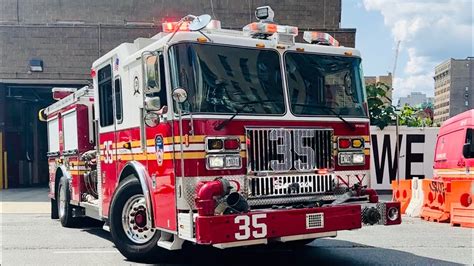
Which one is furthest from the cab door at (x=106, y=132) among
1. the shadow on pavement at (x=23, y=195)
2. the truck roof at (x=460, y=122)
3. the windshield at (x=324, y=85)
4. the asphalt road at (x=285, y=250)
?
the shadow on pavement at (x=23, y=195)

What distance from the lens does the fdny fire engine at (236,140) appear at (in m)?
5.61

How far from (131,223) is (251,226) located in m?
2.14

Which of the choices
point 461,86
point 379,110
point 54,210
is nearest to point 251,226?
point 54,210

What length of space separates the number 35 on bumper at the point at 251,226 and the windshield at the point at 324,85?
145cm

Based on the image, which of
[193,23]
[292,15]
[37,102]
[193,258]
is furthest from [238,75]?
[37,102]

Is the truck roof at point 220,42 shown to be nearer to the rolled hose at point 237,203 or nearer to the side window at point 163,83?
the side window at point 163,83

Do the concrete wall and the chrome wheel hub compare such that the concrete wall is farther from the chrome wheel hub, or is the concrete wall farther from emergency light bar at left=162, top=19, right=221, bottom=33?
the chrome wheel hub

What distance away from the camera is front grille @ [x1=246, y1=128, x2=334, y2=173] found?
5.93m

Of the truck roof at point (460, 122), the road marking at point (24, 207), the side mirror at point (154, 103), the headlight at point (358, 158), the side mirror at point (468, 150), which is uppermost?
the side mirror at point (154, 103)

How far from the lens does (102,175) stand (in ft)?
25.8

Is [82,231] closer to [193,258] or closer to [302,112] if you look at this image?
[193,258]

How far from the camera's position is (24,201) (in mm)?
16875

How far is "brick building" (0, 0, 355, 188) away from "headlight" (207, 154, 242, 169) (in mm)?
15059

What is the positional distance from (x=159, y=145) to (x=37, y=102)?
64.7 feet
